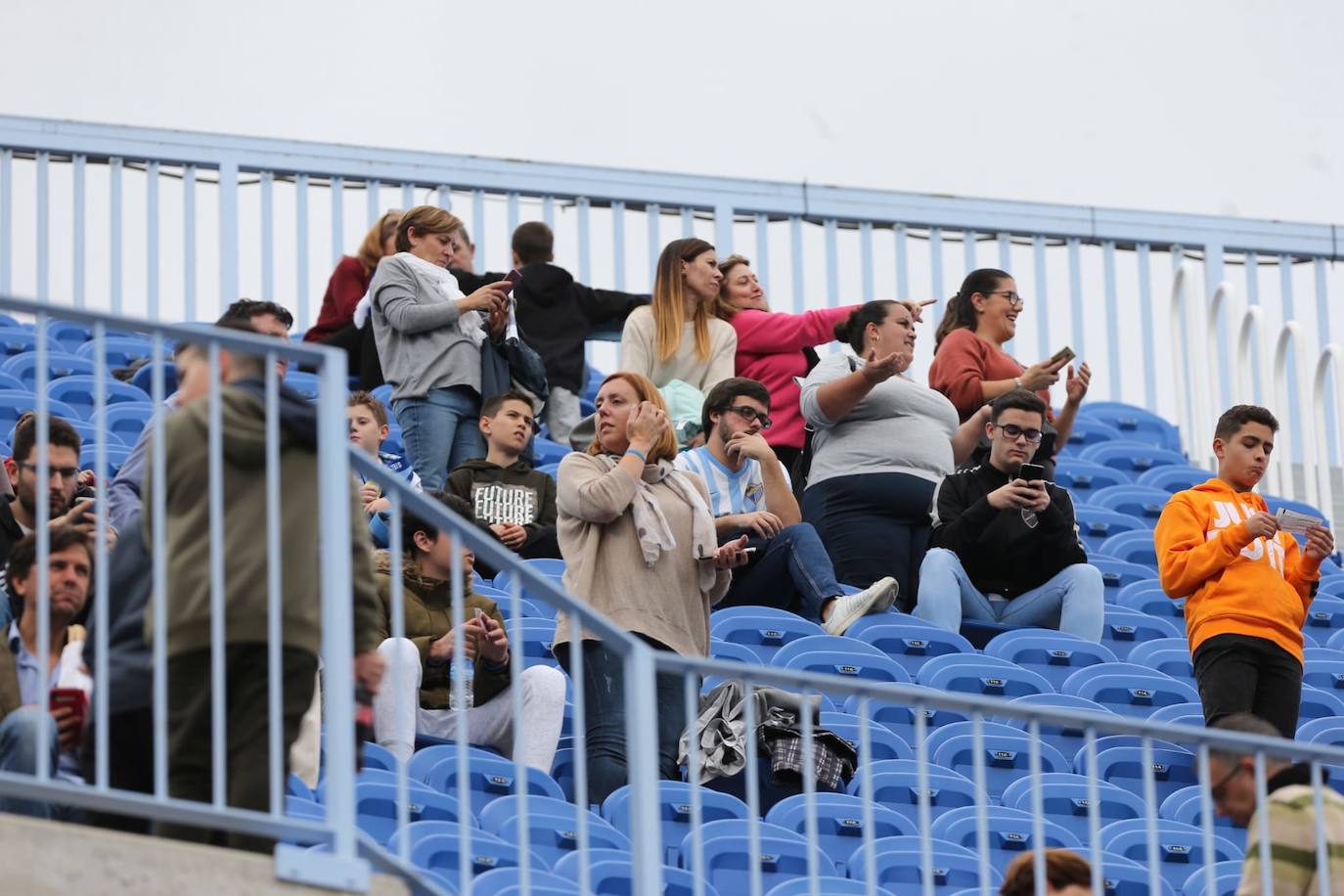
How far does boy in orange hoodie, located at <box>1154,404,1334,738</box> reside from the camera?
29.2 feet

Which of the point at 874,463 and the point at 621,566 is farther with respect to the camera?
the point at 874,463

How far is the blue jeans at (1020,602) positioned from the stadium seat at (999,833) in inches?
75.5

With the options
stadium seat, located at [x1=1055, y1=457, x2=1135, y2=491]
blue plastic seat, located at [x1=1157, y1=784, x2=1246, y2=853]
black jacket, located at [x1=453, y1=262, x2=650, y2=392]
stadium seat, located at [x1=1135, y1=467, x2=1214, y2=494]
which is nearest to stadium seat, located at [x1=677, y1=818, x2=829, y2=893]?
blue plastic seat, located at [x1=1157, y1=784, x2=1246, y2=853]

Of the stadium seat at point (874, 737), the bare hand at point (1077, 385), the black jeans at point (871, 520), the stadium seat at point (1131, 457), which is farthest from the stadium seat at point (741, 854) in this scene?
the stadium seat at point (1131, 457)

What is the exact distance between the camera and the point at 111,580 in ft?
18.6

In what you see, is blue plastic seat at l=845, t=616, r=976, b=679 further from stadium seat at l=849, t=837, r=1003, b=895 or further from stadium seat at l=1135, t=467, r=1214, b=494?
stadium seat at l=1135, t=467, r=1214, b=494

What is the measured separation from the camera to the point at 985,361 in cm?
1129

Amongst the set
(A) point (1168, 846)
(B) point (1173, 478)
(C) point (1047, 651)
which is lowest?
(A) point (1168, 846)

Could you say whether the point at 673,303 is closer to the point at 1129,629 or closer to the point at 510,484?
the point at 510,484

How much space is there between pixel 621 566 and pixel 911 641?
176cm

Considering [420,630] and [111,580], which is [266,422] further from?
[420,630]

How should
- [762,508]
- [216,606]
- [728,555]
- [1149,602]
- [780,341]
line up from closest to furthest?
[216,606]
[728,555]
[762,508]
[1149,602]
[780,341]

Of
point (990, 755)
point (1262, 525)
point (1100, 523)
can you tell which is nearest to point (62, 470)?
point (990, 755)

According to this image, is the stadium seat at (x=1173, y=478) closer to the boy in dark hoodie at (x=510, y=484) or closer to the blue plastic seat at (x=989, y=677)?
the blue plastic seat at (x=989, y=677)
